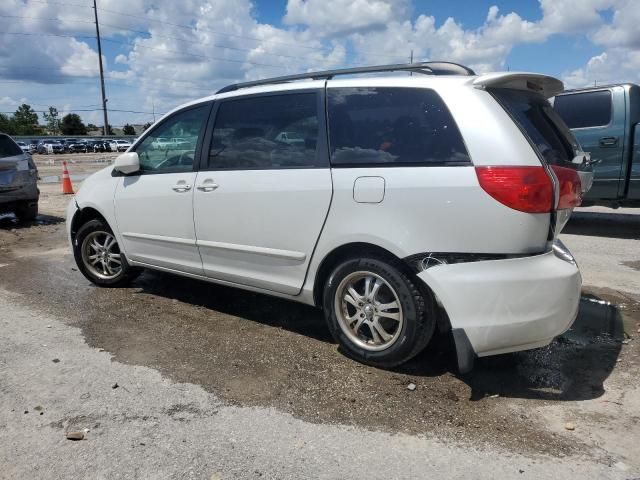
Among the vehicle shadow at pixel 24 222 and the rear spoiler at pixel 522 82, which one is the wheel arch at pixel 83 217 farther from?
the vehicle shadow at pixel 24 222

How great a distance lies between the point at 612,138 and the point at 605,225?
172 centimetres

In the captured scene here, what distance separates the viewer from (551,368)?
141 inches

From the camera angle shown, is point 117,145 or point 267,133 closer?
point 267,133

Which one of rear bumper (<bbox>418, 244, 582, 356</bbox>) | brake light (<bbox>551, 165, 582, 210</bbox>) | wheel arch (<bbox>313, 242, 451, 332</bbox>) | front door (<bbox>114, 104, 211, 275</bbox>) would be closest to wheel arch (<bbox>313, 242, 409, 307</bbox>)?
wheel arch (<bbox>313, 242, 451, 332</bbox>)

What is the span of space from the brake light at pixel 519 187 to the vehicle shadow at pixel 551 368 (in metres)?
1.11

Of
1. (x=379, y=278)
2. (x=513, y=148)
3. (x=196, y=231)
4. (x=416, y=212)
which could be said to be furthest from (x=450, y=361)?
(x=196, y=231)

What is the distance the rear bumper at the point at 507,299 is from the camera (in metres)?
3.03

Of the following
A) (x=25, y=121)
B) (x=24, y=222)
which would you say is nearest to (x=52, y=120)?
(x=25, y=121)

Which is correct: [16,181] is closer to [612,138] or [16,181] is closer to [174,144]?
[174,144]

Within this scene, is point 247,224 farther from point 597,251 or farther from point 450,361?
point 597,251

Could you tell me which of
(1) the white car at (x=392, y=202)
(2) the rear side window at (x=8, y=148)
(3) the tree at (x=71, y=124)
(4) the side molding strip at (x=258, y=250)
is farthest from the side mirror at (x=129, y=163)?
(3) the tree at (x=71, y=124)

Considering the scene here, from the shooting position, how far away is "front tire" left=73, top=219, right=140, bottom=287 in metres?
5.39

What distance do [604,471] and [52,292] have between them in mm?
5021

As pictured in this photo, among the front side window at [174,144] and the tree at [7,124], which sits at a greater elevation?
the tree at [7,124]
